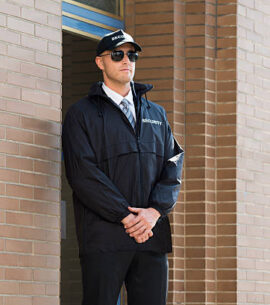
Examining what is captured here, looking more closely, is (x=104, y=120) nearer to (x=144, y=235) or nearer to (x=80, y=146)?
(x=80, y=146)

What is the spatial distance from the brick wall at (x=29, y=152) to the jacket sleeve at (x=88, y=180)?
0.33m

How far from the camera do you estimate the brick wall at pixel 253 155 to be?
8305mm

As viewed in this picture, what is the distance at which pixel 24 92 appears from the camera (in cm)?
638

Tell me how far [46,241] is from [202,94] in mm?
2448

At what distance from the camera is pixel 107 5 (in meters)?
8.28

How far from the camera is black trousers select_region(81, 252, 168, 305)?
5.93 meters

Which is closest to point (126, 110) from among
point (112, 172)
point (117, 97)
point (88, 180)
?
point (117, 97)

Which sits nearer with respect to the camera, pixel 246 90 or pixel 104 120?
pixel 104 120

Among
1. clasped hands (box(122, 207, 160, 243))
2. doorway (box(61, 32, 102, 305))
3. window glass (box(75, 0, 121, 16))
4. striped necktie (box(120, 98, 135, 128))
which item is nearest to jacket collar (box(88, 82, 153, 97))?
striped necktie (box(120, 98, 135, 128))

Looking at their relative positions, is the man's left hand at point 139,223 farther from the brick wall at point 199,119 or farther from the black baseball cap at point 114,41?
the brick wall at point 199,119

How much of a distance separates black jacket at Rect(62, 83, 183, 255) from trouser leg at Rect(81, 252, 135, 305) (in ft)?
0.17

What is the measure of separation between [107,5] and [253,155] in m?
1.77

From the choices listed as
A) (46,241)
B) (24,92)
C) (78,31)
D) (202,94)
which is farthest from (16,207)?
(202,94)

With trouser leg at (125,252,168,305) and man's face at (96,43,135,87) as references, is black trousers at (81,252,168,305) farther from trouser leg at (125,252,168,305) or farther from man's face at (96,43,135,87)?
man's face at (96,43,135,87)
